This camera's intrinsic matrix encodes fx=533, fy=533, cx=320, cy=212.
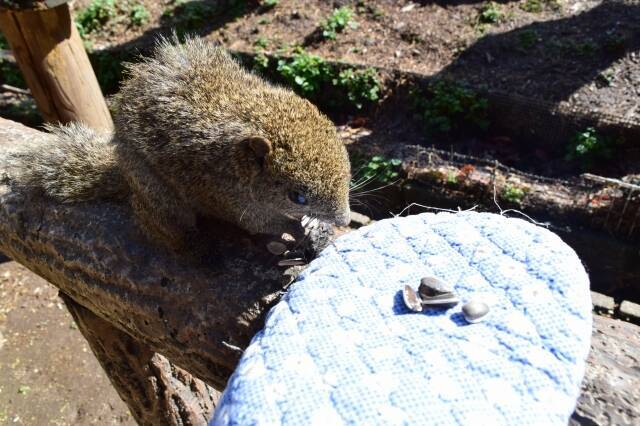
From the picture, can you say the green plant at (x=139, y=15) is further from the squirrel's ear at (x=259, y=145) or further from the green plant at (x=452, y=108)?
the squirrel's ear at (x=259, y=145)

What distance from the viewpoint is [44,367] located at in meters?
4.69

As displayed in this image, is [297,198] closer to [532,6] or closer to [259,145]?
[259,145]

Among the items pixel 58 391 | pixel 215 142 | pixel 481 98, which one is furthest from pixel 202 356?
pixel 481 98

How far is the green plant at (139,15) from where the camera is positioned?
27.7 feet

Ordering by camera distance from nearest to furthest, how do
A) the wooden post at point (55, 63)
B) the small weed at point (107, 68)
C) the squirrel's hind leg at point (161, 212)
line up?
the squirrel's hind leg at point (161, 212), the wooden post at point (55, 63), the small weed at point (107, 68)

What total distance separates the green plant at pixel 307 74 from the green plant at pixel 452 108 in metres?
1.28

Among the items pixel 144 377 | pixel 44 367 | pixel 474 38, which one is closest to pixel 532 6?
pixel 474 38

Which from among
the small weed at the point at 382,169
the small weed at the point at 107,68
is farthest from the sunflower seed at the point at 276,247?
the small weed at the point at 107,68

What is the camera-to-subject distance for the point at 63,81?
4316 mm

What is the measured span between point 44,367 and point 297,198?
3542 millimetres

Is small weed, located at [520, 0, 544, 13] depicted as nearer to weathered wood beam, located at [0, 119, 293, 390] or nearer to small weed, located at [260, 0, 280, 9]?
small weed, located at [260, 0, 280, 9]

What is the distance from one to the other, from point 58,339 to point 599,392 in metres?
4.81

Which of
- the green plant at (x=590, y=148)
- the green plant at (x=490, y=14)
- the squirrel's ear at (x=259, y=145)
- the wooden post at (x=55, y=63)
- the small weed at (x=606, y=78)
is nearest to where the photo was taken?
the squirrel's ear at (x=259, y=145)

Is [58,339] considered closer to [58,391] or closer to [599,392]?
[58,391]
